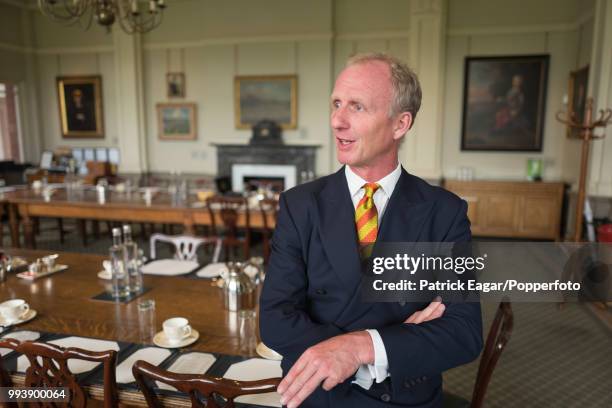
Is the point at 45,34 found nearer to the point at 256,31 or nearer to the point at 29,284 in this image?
the point at 256,31

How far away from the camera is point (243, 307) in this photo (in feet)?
7.16

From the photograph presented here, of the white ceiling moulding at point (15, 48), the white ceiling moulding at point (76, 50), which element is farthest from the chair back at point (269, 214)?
the white ceiling moulding at point (15, 48)

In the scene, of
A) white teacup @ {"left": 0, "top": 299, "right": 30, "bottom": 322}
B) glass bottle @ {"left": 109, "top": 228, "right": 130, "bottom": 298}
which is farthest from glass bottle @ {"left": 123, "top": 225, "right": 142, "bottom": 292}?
white teacup @ {"left": 0, "top": 299, "right": 30, "bottom": 322}

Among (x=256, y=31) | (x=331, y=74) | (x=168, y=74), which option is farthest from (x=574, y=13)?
(x=168, y=74)

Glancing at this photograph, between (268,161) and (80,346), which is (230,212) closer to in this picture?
(80,346)

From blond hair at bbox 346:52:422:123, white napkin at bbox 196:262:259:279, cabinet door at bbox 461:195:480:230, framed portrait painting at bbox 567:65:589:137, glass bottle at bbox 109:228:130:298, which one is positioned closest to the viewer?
blond hair at bbox 346:52:422:123

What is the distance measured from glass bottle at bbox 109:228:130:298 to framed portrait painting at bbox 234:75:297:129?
5.51m

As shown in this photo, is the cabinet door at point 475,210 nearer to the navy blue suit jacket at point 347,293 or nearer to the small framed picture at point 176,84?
the small framed picture at point 176,84

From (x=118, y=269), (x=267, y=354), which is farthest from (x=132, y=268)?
(x=267, y=354)

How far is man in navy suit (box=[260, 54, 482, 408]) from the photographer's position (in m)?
1.05

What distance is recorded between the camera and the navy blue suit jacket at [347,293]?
3.59 ft

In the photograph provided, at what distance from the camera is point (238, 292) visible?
2.15 metres

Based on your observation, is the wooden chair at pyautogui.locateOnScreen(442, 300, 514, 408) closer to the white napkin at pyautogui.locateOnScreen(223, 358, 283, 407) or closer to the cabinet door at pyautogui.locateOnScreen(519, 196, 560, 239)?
the white napkin at pyautogui.locateOnScreen(223, 358, 283, 407)

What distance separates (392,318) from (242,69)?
7.12 metres
